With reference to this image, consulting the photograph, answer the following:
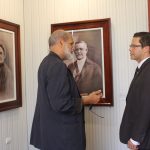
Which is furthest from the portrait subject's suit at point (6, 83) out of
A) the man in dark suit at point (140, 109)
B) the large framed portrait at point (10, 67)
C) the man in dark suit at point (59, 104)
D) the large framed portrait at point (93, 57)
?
the man in dark suit at point (140, 109)

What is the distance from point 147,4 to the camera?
9.35 ft

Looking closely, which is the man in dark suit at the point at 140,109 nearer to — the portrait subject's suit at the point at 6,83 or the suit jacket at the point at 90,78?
the suit jacket at the point at 90,78

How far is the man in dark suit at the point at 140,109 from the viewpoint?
1916 millimetres

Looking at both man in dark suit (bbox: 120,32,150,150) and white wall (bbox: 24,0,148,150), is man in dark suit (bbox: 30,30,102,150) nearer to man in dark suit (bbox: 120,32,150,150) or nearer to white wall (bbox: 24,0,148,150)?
man in dark suit (bbox: 120,32,150,150)

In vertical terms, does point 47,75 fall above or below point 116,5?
below

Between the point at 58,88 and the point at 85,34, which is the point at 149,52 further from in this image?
the point at 85,34

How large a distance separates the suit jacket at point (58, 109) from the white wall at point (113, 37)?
2.97 feet

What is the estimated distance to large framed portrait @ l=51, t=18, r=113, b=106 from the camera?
2982 millimetres

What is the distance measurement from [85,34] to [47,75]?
43.8 inches

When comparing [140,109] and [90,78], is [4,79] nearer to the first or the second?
[90,78]

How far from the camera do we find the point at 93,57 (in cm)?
304

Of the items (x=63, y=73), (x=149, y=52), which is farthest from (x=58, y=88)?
(x=149, y=52)

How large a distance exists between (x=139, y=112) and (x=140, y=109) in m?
0.02

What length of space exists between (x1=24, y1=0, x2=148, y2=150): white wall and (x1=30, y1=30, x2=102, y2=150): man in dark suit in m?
0.90
